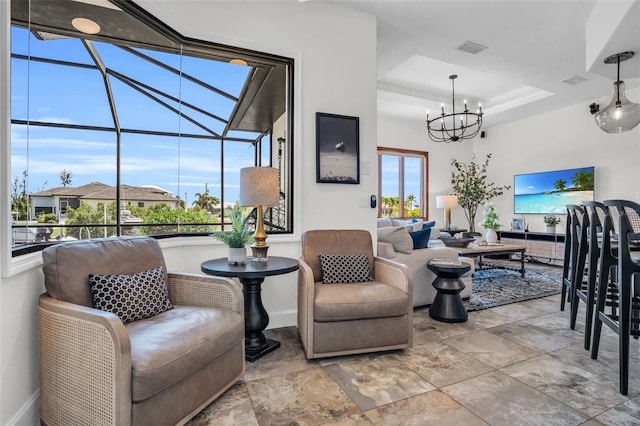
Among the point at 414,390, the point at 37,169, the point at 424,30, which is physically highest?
the point at 424,30

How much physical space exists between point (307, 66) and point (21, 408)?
296 cm

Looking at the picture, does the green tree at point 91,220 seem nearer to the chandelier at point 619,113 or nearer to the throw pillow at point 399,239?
the throw pillow at point 399,239

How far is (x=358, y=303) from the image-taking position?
2.21m

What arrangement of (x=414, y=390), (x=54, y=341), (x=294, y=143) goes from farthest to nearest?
(x=294, y=143)
(x=414, y=390)
(x=54, y=341)

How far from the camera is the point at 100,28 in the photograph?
2.65 metres

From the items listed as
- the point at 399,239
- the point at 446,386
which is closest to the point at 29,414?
the point at 446,386

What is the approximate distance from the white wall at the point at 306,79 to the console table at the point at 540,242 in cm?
420

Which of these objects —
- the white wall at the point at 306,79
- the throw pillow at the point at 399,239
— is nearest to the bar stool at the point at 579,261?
the throw pillow at the point at 399,239

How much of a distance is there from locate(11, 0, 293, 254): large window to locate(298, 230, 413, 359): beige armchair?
924 mm

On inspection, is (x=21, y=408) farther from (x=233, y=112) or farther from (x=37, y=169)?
(x=233, y=112)

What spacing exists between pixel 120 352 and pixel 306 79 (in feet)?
8.34

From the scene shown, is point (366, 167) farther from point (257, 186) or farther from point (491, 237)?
point (491, 237)

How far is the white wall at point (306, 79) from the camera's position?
8.89 feet

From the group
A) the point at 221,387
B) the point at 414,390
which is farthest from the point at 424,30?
the point at 221,387
